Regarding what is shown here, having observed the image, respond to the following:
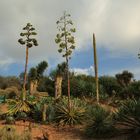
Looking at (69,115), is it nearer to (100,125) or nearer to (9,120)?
(9,120)

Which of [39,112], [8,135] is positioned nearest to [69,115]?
[39,112]

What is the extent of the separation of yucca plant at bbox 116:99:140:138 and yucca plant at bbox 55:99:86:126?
3.47 m

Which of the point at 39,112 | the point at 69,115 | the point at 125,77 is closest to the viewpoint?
the point at 69,115

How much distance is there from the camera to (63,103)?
24.4 meters

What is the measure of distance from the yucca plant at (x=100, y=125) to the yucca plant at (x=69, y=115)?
2292 millimetres

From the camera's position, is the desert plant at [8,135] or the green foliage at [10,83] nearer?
the desert plant at [8,135]

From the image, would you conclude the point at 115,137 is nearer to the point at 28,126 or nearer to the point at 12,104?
the point at 28,126

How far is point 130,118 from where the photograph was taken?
60.0 feet

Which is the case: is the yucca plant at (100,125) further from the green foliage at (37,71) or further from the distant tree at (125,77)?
the distant tree at (125,77)

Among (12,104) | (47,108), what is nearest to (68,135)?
(47,108)

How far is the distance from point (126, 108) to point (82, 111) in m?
3.99

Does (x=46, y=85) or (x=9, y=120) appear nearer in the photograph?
(x=9, y=120)

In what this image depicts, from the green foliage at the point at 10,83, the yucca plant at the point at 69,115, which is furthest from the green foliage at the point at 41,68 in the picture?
the yucca plant at the point at 69,115

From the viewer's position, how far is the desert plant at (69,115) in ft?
73.4
